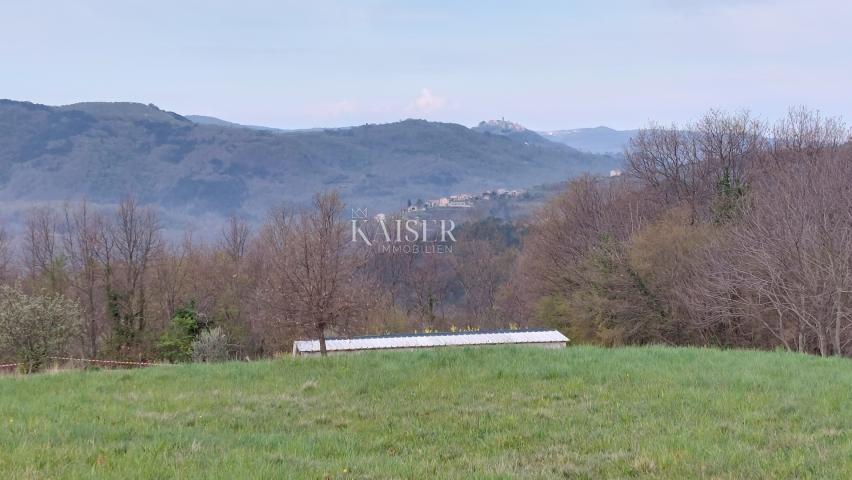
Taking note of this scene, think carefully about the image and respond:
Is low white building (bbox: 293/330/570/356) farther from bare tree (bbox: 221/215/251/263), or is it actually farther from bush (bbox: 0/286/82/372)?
bare tree (bbox: 221/215/251/263)

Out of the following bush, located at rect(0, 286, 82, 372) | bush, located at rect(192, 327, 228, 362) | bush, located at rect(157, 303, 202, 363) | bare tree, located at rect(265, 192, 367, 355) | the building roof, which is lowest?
bush, located at rect(157, 303, 202, 363)

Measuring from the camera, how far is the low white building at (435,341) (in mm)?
25844

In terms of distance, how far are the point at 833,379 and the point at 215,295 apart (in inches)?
1919

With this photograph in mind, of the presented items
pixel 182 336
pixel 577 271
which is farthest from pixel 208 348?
pixel 577 271

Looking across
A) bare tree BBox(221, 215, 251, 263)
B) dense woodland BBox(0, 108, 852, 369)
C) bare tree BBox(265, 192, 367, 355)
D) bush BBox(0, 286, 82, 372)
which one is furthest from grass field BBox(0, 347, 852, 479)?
bare tree BBox(221, 215, 251, 263)

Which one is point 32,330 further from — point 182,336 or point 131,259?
point 131,259

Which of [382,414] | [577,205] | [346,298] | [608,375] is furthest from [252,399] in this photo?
[577,205]

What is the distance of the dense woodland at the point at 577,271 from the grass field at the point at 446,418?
1091 centimetres

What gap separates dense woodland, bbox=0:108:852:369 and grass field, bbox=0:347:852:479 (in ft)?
35.8

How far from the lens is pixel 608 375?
1166cm

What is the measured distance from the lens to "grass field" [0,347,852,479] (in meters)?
6.75

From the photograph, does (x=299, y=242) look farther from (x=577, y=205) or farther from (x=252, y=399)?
(x=577, y=205)

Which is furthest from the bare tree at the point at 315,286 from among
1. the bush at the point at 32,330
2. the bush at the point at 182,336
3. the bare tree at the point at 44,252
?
the bare tree at the point at 44,252

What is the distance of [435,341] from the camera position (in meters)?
27.8
